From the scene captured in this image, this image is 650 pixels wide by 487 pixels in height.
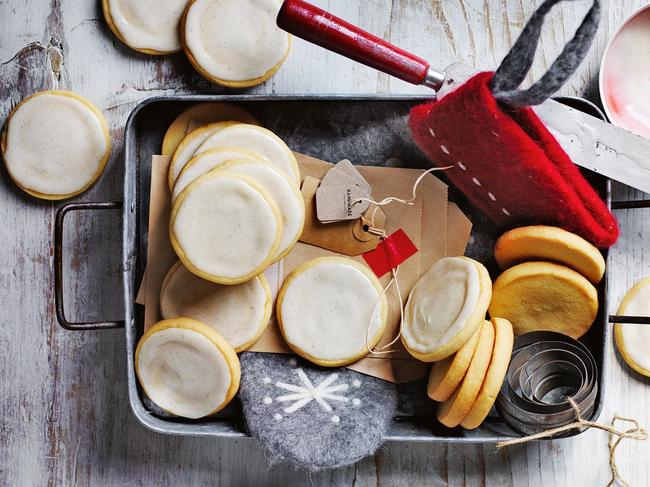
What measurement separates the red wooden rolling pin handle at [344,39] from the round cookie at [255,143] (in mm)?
121

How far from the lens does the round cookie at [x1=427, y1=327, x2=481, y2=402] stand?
0.77 metres

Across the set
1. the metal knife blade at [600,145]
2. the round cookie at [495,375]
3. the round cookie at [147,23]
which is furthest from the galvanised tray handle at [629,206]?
the round cookie at [147,23]

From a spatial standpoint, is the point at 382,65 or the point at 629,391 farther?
the point at 629,391

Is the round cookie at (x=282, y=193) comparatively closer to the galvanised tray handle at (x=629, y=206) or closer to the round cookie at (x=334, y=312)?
the round cookie at (x=334, y=312)

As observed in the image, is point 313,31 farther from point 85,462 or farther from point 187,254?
point 85,462

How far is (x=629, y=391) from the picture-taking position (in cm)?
93

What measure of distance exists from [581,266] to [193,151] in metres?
0.46

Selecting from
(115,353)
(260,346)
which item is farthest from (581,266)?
(115,353)

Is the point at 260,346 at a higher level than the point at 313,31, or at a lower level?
lower

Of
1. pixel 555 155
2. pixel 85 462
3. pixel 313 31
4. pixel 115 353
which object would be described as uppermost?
pixel 313 31

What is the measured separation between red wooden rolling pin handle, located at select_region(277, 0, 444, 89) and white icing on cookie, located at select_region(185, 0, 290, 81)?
10 centimetres

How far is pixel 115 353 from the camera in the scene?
0.96 meters

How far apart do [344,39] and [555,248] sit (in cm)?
32

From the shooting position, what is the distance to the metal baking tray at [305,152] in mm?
854
